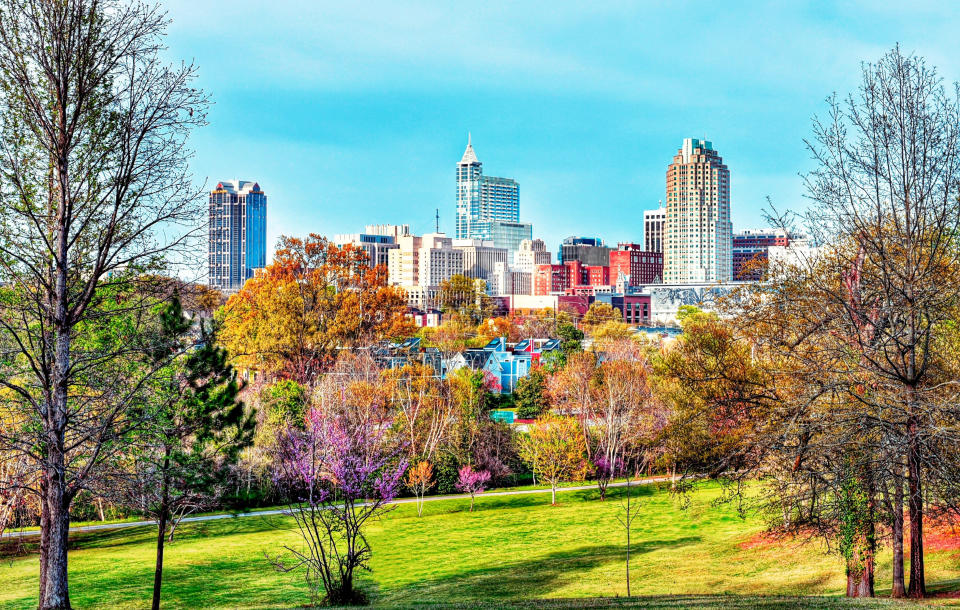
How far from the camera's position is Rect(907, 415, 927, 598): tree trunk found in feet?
40.6

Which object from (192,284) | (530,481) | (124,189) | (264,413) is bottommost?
(530,481)

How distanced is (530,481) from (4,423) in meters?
35.0

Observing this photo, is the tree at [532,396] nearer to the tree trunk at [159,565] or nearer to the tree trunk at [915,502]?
the tree trunk at [159,565]

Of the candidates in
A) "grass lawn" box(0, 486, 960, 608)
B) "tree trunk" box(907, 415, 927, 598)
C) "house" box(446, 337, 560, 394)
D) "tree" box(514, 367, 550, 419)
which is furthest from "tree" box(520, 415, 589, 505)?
"tree trunk" box(907, 415, 927, 598)

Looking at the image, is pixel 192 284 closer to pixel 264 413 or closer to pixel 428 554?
pixel 428 554

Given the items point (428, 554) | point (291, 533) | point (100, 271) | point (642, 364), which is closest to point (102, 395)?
point (100, 271)

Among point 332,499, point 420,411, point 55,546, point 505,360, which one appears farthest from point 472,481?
point 505,360

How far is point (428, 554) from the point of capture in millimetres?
28734

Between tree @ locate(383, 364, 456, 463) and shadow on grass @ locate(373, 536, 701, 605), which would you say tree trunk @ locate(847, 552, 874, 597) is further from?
tree @ locate(383, 364, 456, 463)

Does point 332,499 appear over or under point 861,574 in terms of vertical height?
over

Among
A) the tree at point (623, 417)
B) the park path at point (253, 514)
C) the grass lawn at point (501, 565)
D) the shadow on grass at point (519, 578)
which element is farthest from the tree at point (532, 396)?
the shadow on grass at point (519, 578)

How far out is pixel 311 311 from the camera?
50656 millimetres

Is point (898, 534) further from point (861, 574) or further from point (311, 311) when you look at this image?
point (311, 311)

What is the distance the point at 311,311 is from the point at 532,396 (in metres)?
15.8
